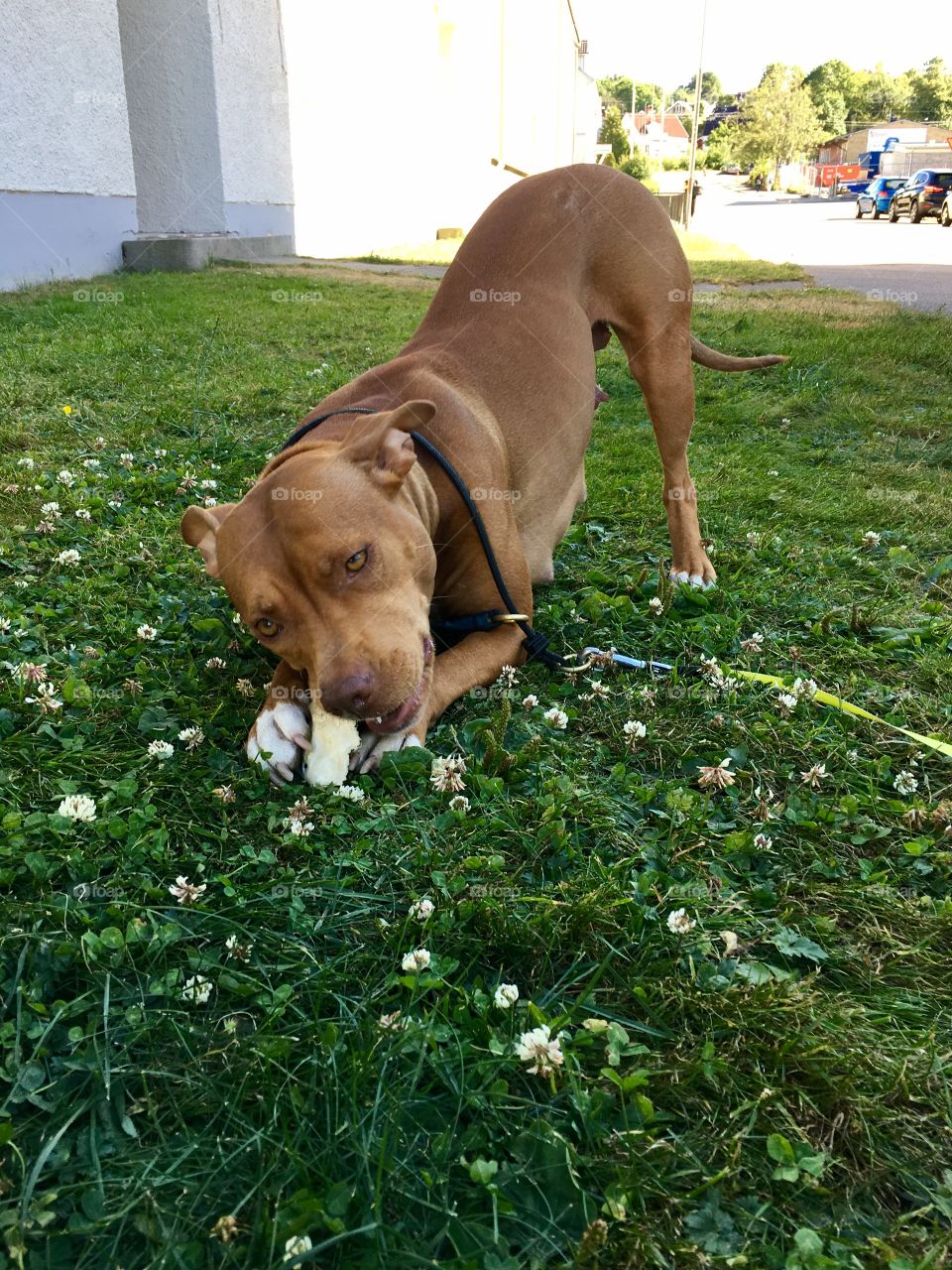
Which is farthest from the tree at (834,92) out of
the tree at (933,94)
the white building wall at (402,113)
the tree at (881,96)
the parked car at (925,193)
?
the white building wall at (402,113)

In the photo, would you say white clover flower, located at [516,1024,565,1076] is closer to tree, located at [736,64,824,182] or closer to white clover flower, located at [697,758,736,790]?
white clover flower, located at [697,758,736,790]

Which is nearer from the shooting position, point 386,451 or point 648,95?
point 386,451

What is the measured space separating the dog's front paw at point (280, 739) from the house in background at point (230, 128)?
9733 millimetres

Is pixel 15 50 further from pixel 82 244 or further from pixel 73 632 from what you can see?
pixel 73 632

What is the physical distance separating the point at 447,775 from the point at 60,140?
1112 cm

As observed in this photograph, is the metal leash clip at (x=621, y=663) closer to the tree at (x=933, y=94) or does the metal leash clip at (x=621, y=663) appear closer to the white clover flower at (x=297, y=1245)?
the white clover flower at (x=297, y=1245)

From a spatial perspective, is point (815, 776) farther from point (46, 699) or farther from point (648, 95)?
point (648, 95)

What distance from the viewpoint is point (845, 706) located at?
3.13 m

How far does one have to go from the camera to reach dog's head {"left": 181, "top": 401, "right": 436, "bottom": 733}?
2.76 meters

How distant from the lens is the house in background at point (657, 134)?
9334 cm

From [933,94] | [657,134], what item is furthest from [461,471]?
[933,94]

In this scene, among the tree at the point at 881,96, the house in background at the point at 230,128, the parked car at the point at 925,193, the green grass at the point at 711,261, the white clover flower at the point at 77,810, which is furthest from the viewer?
the tree at the point at 881,96

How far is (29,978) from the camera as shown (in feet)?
6.52

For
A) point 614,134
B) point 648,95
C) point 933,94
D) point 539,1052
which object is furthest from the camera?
point 648,95
